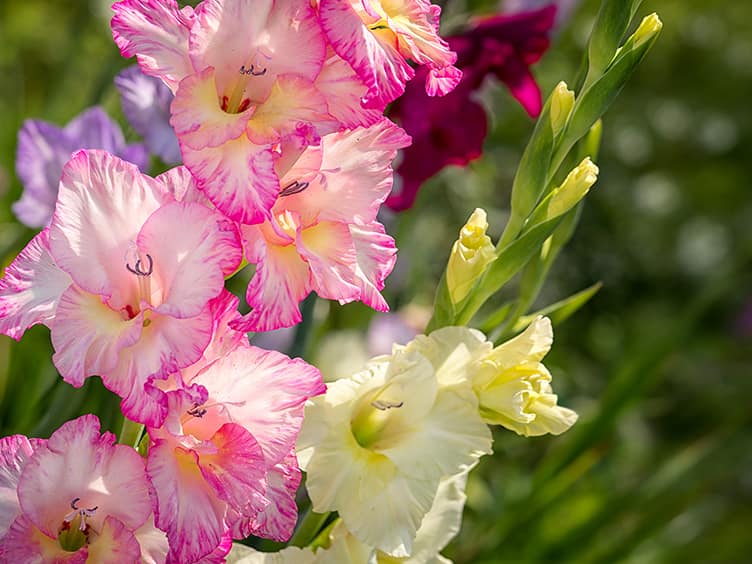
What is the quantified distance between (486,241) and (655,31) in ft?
0.36

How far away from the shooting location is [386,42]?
365 mm

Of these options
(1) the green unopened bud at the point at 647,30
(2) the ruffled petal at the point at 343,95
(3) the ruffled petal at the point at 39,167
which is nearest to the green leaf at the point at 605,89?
(1) the green unopened bud at the point at 647,30

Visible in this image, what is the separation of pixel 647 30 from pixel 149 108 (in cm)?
29

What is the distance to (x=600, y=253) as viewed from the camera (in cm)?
204

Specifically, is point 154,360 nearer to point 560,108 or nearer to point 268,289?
point 268,289

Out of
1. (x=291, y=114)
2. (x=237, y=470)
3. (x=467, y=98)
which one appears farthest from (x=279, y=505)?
(x=467, y=98)

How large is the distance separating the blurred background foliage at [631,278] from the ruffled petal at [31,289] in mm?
468

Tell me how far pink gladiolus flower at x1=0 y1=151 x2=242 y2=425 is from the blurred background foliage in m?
0.47

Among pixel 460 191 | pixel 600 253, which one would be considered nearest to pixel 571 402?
pixel 460 191

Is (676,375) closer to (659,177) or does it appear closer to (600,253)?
(600,253)

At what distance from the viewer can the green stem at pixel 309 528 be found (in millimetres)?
434

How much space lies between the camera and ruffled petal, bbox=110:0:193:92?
345 mm

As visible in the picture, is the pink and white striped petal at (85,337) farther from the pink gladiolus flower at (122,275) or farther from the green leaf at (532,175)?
the green leaf at (532,175)

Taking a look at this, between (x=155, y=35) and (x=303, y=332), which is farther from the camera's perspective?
(x=303, y=332)
